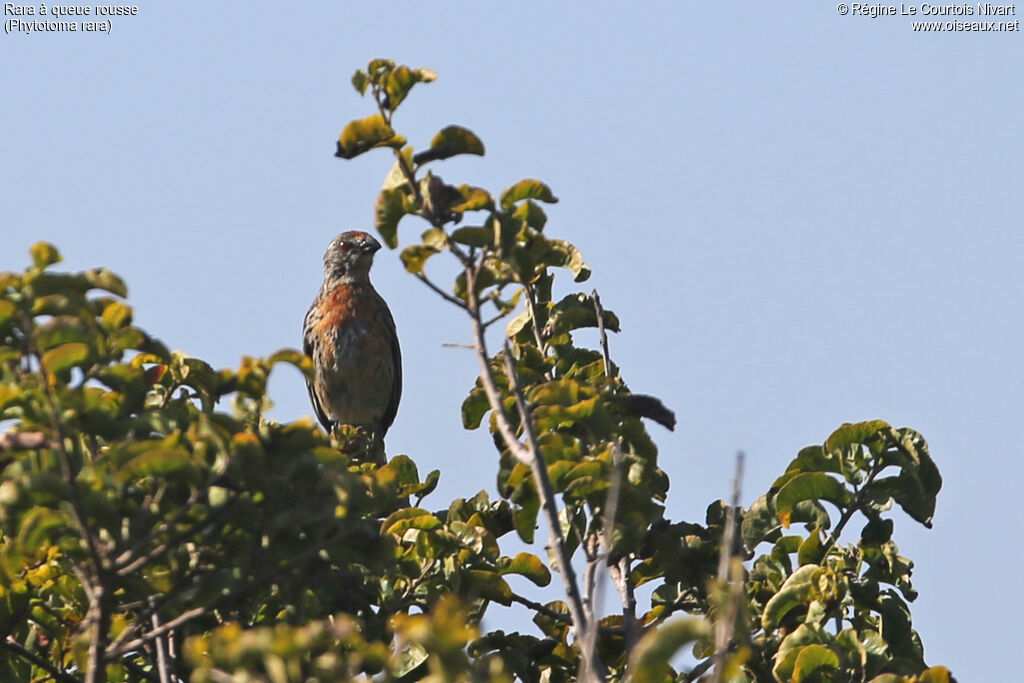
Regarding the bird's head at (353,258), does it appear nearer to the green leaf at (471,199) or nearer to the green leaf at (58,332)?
the green leaf at (471,199)

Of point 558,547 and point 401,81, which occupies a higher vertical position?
point 401,81

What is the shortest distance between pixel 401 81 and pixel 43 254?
115cm

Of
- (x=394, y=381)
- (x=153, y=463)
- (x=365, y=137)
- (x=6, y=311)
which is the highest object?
(x=394, y=381)

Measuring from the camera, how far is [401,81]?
4574 mm

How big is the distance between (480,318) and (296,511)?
82 centimetres

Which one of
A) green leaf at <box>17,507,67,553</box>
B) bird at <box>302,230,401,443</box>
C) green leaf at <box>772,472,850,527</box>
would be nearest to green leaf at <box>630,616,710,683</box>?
green leaf at <box>17,507,67,553</box>

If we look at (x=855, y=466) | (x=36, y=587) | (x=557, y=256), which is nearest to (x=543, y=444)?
(x=557, y=256)

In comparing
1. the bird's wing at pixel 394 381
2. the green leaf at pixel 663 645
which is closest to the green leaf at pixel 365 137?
the green leaf at pixel 663 645

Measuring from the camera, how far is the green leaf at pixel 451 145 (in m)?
4.55

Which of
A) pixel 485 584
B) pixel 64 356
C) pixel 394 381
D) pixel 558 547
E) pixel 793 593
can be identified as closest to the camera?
pixel 64 356

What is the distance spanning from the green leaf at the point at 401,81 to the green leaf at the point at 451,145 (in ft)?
0.51

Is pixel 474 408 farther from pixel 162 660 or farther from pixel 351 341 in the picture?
pixel 351 341

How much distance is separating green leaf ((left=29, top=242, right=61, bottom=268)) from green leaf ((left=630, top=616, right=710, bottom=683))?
2.05 m

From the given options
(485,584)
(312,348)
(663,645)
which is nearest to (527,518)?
(485,584)
